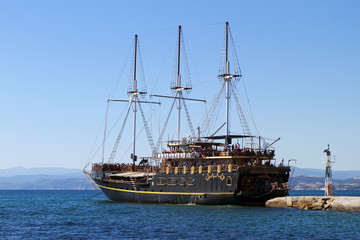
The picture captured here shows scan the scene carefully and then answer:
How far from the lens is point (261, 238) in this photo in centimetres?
3441

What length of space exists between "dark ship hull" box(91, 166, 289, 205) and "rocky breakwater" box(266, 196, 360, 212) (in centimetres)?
128

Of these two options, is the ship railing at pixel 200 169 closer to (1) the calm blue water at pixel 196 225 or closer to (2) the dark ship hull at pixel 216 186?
(2) the dark ship hull at pixel 216 186

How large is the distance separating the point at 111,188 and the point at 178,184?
14000 millimetres

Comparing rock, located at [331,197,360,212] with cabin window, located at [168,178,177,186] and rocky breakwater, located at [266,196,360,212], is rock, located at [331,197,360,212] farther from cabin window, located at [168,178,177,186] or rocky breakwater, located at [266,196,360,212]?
cabin window, located at [168,178,177,186]

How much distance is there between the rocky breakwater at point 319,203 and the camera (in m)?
50.5

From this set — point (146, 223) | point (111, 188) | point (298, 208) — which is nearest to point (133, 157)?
point (111, 188)

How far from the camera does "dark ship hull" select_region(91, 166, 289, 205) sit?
54.8 m

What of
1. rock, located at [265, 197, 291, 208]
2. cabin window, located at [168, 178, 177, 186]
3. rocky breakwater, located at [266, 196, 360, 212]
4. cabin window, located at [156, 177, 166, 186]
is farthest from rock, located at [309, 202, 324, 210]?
cabin window, located at [156, 177, 166, 186]

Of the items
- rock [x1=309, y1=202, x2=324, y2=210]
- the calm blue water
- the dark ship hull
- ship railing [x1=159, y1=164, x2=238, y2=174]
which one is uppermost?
ship railing [x1=159, y1=164, x2=238, y2=174]

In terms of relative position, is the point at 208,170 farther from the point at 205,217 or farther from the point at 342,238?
the point at 342,238

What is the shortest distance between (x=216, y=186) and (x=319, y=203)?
10837 mm

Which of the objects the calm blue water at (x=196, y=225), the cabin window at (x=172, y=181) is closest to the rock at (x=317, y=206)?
the calm blue water at (x=196, y=225)

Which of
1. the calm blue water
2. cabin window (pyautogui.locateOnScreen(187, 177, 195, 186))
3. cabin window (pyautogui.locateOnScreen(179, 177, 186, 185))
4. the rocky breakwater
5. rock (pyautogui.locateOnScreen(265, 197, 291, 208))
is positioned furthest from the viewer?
cabin window (pyautogui.locateOnScreen(179, 177, 186, 185))

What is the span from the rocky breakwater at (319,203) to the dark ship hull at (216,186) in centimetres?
128
